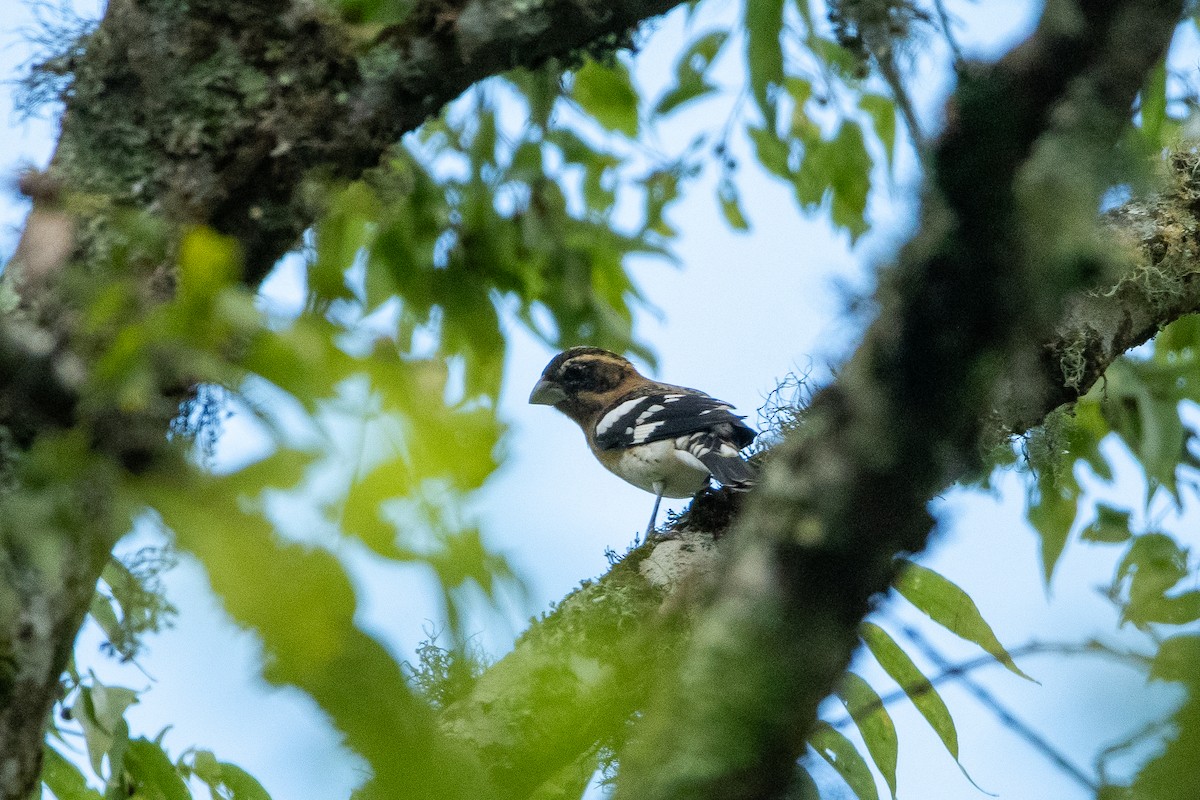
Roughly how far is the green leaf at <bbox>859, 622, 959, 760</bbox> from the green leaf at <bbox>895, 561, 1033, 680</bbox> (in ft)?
0.45

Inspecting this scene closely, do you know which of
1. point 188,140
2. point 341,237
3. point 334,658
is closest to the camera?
point 334,658

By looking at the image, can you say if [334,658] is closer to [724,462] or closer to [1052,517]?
[724,462]

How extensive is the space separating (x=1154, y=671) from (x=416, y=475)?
1.83 ft

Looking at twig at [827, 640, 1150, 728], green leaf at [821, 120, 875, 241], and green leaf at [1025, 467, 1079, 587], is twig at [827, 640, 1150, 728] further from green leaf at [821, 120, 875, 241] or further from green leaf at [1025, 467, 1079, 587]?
green leaf at [821, 120, 875, 241]

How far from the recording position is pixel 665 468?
188 inches

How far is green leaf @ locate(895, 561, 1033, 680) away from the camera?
2.52 m

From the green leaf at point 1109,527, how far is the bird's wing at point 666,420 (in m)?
1.31

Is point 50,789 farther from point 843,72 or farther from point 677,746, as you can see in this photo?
point 843,72

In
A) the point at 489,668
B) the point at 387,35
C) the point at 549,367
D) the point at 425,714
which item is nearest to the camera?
the point at 425,714

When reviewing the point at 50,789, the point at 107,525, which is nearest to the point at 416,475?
the point at 107,525

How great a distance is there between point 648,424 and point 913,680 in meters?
2.71

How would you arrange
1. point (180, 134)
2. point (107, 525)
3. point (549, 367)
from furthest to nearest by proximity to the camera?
point (549, 367)
point (180, 134)
point (107, 525)

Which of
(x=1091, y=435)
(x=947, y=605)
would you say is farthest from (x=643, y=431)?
(x=947, y=605)

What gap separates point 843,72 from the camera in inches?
158
